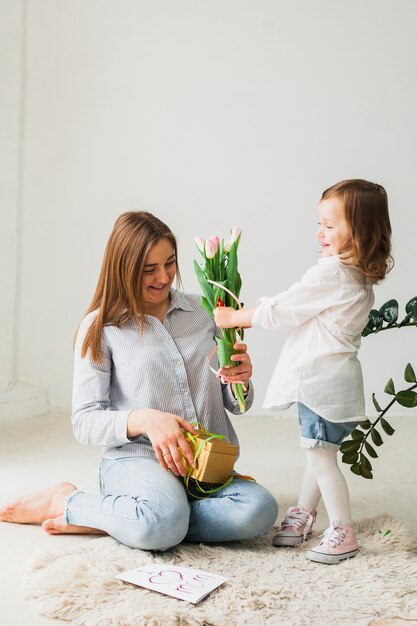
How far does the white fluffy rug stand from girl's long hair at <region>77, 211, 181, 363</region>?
55 centimetres

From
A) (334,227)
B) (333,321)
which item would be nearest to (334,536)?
(333,321)

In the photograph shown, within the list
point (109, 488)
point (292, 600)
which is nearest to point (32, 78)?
point (109, 488)

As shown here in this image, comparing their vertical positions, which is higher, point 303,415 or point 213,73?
point 213,73

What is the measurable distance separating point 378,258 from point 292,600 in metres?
0.85

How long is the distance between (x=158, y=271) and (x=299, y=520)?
0.75 metres

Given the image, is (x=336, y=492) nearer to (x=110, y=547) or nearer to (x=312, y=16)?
(x=110, y=547)

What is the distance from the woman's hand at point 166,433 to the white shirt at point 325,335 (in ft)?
0.86

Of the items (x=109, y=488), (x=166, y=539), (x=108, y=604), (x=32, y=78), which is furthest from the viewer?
(x=32, y=78)

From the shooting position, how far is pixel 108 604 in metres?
1.72

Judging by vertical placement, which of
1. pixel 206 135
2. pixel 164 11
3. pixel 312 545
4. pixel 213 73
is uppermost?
pixel 164 11

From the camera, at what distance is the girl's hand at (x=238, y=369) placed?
215 centimetres

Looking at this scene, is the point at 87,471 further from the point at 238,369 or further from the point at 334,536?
the point at 334,536

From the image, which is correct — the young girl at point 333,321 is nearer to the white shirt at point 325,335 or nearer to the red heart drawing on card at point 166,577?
the white shirt at point 325,335

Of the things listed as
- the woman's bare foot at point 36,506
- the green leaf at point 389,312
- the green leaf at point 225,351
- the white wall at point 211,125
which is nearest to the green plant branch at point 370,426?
the green leaf at point 389,312
